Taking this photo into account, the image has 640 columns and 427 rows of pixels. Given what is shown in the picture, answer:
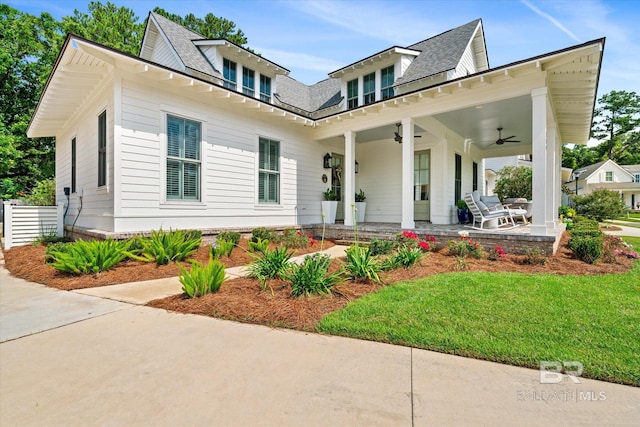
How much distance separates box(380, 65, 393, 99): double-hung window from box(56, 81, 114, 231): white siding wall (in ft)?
26.3

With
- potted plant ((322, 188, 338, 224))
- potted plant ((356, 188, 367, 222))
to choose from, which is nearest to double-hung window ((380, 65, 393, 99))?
potted plant ((356, 188, 367, 222))

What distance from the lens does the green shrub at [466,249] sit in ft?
19.2

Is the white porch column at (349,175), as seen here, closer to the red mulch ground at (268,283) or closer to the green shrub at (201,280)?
the red mulch ground at (268,283)

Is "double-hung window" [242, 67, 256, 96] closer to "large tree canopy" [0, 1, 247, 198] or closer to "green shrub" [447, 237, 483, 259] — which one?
"green shrub" [447, 237, 483, 259]

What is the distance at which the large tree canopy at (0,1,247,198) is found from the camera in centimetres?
1770

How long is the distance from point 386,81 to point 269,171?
17.7 feet

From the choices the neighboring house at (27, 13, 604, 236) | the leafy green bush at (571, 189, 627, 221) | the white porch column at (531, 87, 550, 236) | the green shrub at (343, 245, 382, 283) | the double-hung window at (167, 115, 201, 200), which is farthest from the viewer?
the leafy green bush at (571, 189, 627, 221)

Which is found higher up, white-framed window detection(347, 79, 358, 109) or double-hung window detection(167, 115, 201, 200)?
white-framed window detection(347, 79, 358, 109)

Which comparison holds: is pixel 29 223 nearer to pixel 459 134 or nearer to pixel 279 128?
pixel 279 128

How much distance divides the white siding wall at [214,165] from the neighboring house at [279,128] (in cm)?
3

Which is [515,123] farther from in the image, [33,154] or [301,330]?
[33,154]

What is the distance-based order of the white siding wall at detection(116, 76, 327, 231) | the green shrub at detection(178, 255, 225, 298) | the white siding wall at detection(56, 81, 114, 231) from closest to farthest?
1. the green shrub at detection(178, 255, 225, 298)
2. the white siding wall at detection(116, 76, 327, 231)
3. the white siding wall at detection(56, 81, 114, 231)

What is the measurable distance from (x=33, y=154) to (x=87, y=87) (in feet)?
52.1

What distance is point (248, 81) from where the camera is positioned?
10.3 m
